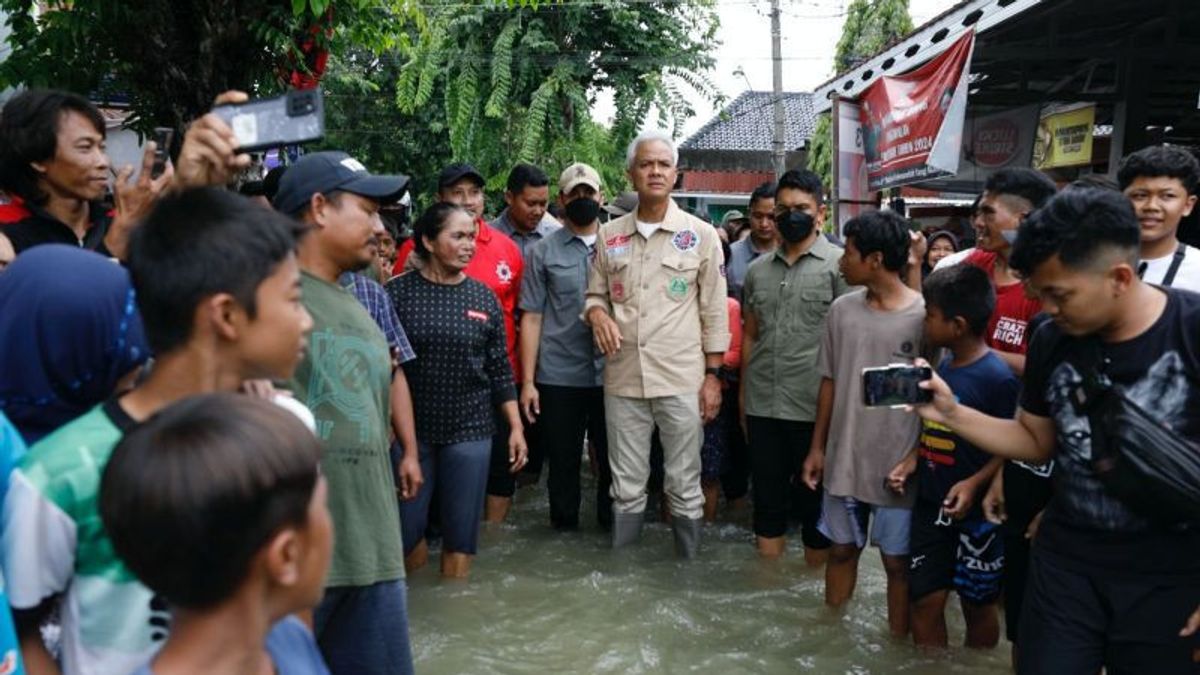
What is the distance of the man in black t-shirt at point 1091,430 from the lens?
2373 millimetres

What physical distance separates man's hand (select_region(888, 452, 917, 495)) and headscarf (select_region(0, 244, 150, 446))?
2859 mm

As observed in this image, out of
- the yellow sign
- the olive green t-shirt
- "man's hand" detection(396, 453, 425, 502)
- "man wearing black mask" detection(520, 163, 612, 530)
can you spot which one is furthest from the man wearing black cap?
the yellow sign

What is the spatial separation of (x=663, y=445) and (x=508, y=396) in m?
0.92

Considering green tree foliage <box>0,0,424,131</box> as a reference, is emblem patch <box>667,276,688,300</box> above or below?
below

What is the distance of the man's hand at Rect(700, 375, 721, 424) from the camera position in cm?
505

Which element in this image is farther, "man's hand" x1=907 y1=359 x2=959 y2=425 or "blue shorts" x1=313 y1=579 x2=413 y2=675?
"man's hand" x1=907 y1=359 x2=959 y2=425

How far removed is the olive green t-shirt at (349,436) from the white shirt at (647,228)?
2560mm

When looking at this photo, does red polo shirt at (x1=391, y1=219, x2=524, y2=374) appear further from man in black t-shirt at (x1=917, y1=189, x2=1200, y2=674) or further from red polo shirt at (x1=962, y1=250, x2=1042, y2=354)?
man in black t-shirt at (x1=917, y1=189, x2=1200, y2=674)

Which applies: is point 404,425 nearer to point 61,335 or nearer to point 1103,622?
point 61,335

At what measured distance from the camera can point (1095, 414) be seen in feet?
8.10

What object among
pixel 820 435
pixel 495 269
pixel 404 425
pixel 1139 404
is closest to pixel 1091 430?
pixel 1139 404

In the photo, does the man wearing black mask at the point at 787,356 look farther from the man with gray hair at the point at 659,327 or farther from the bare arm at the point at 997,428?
the bare arm at the point at 997,428

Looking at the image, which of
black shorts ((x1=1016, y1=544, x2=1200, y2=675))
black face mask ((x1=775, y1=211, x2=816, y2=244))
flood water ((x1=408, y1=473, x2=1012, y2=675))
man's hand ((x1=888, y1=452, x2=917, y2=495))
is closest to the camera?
black shorts ((x1=1016, y1=544, x2=1200, y2=675))

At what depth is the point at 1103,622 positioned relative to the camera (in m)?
2.50
